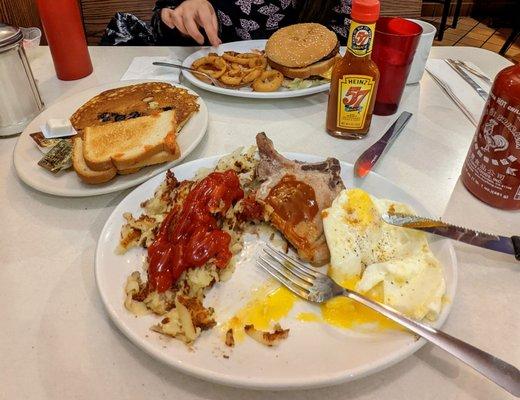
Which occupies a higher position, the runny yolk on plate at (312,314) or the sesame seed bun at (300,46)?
the sesame seed bun at (300,46)

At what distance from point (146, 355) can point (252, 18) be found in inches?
80.1

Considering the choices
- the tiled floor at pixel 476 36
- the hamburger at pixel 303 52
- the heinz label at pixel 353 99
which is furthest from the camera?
the tiled floor at pixel 476 36

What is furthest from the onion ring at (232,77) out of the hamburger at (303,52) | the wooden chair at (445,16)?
the wooden chair at (445,16)

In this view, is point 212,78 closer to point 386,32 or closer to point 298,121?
point 298,121

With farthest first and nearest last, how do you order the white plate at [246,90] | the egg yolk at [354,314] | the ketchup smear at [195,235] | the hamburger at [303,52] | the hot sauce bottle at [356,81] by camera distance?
the hamburger at [303,52]
the white plate at [246,90]
the hot sauce bottle at [356,81]
the ketchup smear at [195,235]
the egg yolk at [354,314]

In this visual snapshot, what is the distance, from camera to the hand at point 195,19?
6.61 feet

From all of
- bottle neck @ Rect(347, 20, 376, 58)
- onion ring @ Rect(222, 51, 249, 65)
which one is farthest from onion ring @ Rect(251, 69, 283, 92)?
bottle neck @ Rect(347, 20, 376, 58)

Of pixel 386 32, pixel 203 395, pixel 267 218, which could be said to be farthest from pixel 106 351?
pixel 386 32

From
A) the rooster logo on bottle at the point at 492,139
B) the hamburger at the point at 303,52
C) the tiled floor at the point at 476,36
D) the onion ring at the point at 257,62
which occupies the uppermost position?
the rooster logo on bottle at the point at 492,139

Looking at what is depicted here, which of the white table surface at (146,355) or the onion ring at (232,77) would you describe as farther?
the onion ring at (232,77)

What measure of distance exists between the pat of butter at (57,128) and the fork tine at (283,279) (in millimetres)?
878

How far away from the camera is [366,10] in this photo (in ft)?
3.84

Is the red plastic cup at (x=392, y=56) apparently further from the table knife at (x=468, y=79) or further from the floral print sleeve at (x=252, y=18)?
the floral print sleeve at (x=252, y=18)

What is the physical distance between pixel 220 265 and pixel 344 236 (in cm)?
30
